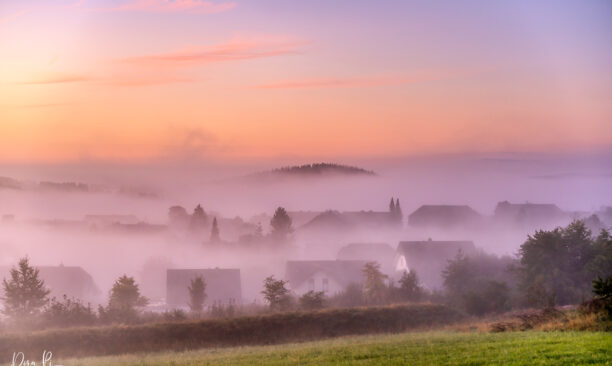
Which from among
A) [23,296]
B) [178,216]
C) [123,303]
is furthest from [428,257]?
[178,216]

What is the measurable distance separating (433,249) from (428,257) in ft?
6.78

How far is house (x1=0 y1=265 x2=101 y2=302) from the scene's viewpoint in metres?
88.1

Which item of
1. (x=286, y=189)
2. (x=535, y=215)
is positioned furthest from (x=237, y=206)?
(x=535, y=215)

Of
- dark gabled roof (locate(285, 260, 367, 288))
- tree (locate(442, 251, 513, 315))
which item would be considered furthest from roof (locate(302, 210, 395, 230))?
tree (locate(442, 251, 513, 315))

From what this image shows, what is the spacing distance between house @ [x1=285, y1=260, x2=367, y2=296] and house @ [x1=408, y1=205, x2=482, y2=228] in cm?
4639

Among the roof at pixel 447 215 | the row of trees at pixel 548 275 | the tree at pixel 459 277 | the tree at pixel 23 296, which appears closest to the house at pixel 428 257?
the tree at pixel 459 277

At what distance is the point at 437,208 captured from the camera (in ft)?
437

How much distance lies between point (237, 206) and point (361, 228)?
3199cm

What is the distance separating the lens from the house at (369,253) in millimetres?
104125

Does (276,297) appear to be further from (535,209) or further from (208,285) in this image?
(535,209)

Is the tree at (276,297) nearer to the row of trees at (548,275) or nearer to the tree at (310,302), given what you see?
the tree at (310,302)

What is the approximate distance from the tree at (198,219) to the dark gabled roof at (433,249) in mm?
59154

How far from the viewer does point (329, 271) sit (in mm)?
85625

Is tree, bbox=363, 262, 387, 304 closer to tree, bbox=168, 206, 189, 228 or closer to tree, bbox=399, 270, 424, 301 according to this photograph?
tree, bbox=399, 270, 424, 301
